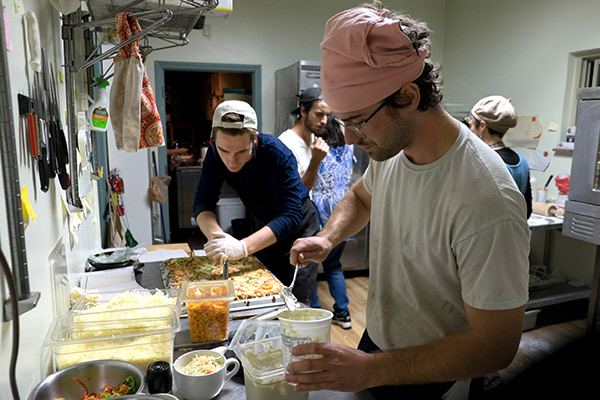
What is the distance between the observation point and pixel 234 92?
5.90 metres

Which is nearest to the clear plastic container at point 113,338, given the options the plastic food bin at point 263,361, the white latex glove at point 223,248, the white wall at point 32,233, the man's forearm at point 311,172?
the white wall at point 32,233

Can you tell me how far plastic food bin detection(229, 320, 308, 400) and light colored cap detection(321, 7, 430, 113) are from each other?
65cm

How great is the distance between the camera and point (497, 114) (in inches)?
108

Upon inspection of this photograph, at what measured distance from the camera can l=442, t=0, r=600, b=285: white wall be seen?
3682 millimetres

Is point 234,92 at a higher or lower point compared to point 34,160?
higher

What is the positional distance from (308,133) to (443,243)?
219 cm

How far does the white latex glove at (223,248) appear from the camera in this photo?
1.83 meters

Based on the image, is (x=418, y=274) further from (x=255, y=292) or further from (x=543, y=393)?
(x=543, y=393)

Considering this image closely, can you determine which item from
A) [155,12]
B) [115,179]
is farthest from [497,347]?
[115,179]

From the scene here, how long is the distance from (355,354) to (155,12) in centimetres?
122

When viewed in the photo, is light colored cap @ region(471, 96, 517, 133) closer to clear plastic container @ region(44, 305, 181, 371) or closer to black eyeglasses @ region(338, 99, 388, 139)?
black eyeglasses @ region(338, 99, 388, 139)

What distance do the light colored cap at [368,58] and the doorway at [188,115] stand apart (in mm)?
3703

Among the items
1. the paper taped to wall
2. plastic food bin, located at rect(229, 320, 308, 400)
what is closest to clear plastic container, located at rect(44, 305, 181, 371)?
plastic food bin, located at rect(229, 320, 308, 400)

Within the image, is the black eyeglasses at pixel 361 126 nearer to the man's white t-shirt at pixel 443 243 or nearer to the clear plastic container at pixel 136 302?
the man's white t-shirt at pixel 443 243
